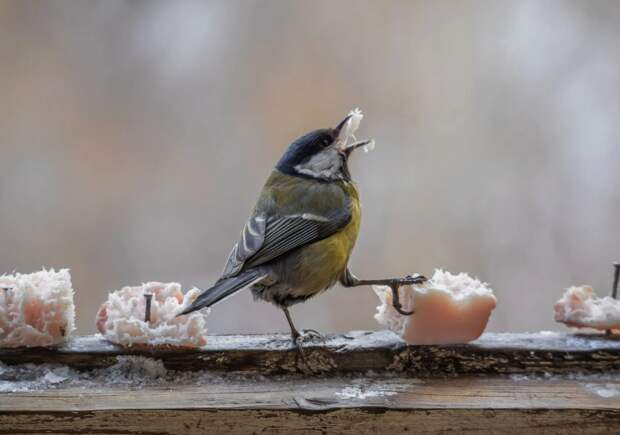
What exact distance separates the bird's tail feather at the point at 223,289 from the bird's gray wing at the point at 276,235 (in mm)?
23

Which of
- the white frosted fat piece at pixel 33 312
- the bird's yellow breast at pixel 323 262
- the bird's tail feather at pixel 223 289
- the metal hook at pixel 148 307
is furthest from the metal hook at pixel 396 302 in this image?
the white frosted fat piece at pixel 33 312

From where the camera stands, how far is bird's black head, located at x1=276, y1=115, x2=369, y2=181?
5.80 ft

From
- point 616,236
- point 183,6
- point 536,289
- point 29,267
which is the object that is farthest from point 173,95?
point 616,236

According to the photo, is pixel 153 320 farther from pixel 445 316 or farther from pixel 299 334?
pixel 445 316

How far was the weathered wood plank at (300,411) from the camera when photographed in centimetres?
130

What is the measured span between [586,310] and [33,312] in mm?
1169

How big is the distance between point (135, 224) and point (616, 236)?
1.50m

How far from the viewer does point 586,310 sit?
1616 millimetres

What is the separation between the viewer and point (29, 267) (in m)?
2.13

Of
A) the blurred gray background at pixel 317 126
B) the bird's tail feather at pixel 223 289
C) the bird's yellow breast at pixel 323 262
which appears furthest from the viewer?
the blurred gray background at pixel 317 126

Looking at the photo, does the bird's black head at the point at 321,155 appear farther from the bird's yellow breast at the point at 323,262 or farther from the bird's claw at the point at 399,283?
the bird's claw at the point at 399,283

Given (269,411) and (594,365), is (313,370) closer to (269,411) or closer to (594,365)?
(269,411)

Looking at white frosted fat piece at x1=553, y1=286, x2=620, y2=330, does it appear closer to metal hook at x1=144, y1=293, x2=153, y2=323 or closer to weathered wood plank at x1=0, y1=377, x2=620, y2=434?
weathered wood plank at x1=0, y1=377, x2=620, y2=434

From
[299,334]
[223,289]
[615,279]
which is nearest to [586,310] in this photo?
[615,279]
